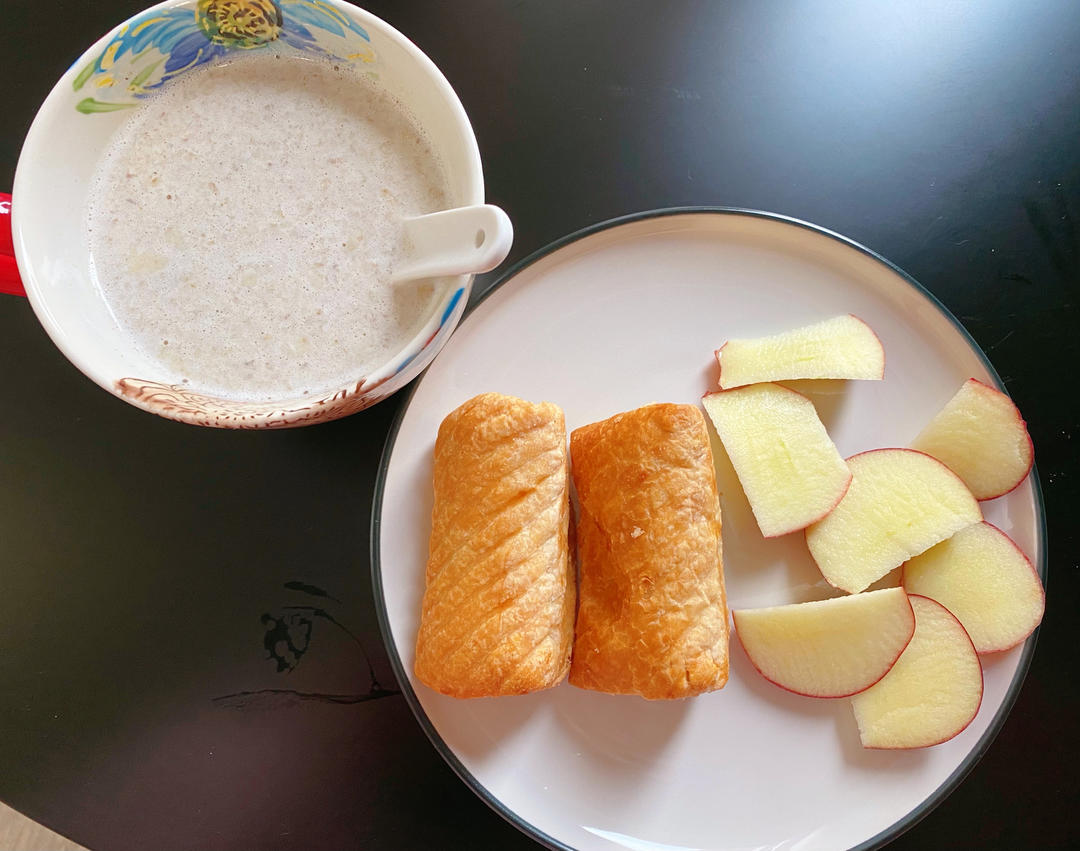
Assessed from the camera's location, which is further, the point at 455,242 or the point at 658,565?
the point at 658,565

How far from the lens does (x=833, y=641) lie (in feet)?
3.34

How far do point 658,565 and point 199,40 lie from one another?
0.76 metres

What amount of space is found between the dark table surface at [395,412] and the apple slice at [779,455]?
0.30 m

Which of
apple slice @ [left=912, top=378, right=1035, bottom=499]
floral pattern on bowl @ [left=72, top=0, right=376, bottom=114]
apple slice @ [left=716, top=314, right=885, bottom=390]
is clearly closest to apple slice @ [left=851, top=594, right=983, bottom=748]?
apple slice @ [left=912, top=378, right=1035, bottom=499]

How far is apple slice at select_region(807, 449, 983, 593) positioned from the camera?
1.03 m

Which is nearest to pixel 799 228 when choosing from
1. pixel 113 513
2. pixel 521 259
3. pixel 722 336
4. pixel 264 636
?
pixel 722 336

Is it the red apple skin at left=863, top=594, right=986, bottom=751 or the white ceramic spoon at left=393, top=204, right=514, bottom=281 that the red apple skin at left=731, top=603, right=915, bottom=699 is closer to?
the red apple skin at left=863, top=594, right=986, bottom=751

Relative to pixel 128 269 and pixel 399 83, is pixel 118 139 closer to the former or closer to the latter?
pixel 128 269

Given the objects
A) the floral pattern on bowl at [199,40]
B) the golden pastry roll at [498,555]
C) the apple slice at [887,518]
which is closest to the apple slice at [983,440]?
the apple slice at [887,518]

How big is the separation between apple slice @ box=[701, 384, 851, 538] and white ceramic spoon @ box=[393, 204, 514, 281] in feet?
1.51

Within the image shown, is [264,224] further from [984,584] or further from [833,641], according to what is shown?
[984,584]

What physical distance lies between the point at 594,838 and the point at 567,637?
274mm

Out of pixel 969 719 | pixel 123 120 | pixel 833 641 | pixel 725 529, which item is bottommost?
pixel 969 719

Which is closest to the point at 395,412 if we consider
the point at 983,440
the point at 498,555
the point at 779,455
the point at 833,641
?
the point at 498,555
